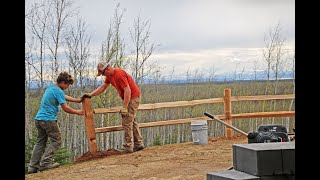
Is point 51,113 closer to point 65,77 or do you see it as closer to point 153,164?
point 65,77

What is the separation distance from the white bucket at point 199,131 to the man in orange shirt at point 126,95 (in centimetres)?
89

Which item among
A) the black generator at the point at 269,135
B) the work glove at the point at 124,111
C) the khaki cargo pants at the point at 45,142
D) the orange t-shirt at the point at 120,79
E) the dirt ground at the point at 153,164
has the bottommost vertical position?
the dirt ground at the point at 153,164

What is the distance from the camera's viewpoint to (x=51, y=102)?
23.0 ft

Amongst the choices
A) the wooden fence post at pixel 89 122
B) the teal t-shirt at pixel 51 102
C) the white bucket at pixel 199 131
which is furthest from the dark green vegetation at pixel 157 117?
the teal t-shirt at pixel 51 102

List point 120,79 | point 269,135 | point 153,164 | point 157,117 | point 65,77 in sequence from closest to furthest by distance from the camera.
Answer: point 269,135, point 65,77, point 153,164, point 120,79, point 157,117

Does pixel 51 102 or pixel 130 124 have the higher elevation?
pixel 51 102

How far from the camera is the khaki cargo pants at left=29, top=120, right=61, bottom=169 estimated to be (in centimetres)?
700

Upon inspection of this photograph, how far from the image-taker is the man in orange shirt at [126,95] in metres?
7.52

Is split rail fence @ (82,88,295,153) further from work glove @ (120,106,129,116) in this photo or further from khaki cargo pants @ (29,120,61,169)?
khaki cargo pants @ (29,120,61,169)

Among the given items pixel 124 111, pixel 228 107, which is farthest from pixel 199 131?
pixel 124 111

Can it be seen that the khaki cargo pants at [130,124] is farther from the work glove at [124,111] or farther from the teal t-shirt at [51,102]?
the teal t-shirt at [51,102]

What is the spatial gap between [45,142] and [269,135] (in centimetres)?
328

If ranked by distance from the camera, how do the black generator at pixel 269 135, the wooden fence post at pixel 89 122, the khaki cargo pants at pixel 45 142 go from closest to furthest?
1. the black generator at pixel 269 135
2. the khaki cargo pants at pixel 45 142
3. the wooden fence post at pixel 89 122
